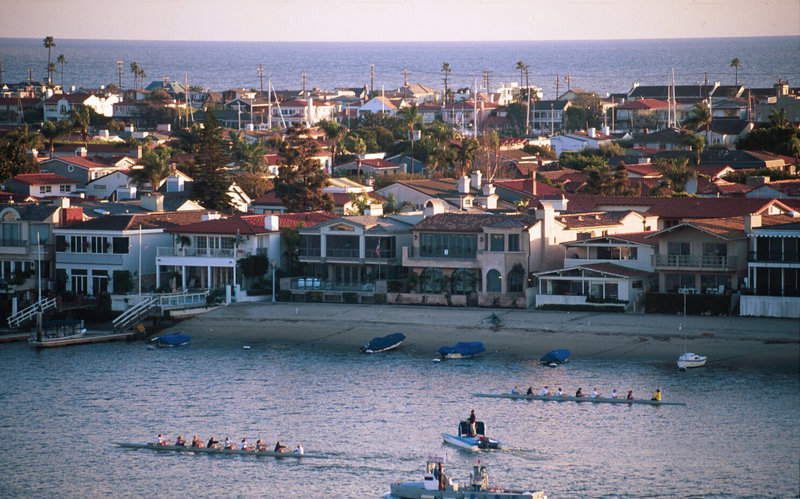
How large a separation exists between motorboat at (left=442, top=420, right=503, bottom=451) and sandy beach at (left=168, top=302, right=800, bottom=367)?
1602 cm

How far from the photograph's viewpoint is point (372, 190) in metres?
119

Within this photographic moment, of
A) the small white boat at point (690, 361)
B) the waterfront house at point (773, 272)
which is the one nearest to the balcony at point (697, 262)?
the waterfront house at point (773, 272)

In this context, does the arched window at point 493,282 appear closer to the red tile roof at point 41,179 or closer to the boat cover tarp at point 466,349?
the boat cover tarp at point 466,349

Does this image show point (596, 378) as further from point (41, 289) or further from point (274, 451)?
point (41, 289)

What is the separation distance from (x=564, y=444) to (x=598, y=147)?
104 metres

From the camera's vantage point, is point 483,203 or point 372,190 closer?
point 483,203

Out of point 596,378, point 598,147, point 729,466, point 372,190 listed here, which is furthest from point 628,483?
point 598,147

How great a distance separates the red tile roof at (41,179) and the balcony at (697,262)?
60695 mm

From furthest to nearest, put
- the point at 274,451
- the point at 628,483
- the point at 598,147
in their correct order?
the point at 598,147
the point at 274,451
the point at 628,483

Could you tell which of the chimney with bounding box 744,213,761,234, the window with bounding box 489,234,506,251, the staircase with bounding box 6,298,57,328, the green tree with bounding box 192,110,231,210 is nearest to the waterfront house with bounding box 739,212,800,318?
the chimney with bounding box 744,213,761,234

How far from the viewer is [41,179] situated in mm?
119562

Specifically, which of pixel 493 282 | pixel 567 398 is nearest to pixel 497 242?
pixel 493 282

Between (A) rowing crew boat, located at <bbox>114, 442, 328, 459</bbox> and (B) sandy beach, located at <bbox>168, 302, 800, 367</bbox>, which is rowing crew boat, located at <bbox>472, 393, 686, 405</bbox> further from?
(A) rowing crew boat, located at <bbox>114, 442, 328, 459</bbox>

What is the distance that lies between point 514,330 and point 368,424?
737 inches
